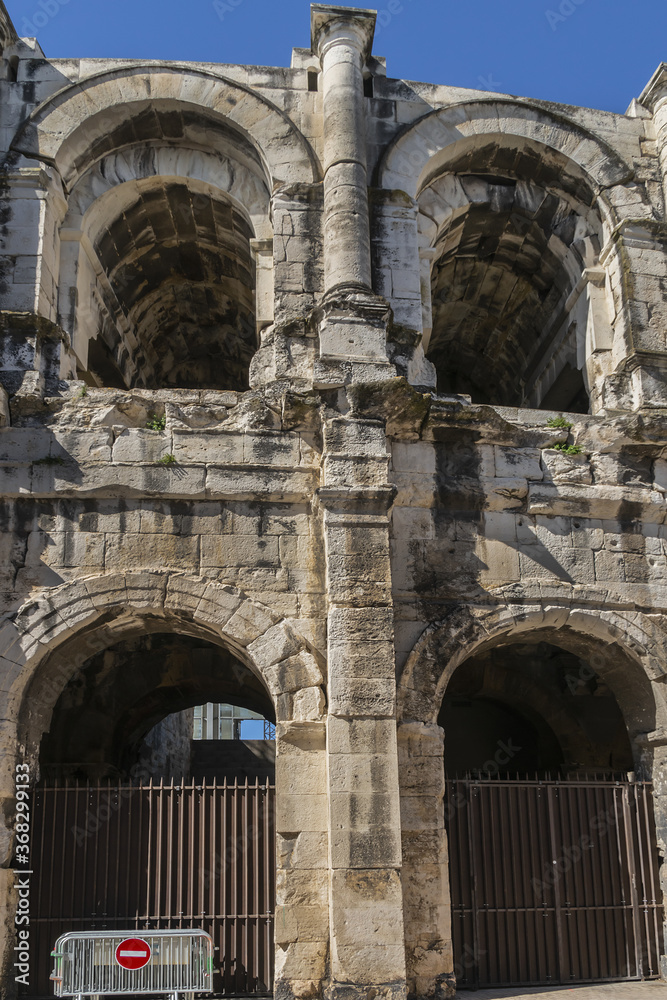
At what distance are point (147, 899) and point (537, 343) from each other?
7.26m

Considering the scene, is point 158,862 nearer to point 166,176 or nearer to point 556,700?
point 556,700

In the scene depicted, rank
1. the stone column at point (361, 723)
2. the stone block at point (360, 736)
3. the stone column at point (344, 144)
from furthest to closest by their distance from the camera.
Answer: the stone column at point (344, 144) → the stone block at point (360, 736) → the stone column at point (361, 723)

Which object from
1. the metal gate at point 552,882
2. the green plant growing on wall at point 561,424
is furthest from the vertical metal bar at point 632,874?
the green plant growing on wall at point 561,424

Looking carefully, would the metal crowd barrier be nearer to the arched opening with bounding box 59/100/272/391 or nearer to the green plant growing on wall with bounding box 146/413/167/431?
the green plant growing on wall with bounding box 146/413/167/431

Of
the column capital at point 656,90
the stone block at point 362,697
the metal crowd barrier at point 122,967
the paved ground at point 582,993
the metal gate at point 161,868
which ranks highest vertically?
the column capital at point 656,90

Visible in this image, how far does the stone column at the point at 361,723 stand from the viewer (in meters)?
6.16

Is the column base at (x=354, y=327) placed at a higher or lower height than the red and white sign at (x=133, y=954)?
higher

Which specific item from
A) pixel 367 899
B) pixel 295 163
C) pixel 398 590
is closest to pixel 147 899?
pixel 367 899

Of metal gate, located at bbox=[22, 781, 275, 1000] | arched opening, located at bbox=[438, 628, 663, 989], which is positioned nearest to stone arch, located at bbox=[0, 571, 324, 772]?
metal gate, located at bbox=[22, 781, 275, 1000]

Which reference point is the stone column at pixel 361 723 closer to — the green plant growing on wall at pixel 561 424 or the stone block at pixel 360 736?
the stone block at pixel 360 736

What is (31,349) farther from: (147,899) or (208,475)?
(147,899)

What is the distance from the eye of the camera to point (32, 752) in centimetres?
729

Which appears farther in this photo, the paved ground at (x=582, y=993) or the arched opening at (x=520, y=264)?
the arched opening at (x=520, y=264)

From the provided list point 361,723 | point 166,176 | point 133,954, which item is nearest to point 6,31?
point 166,176
